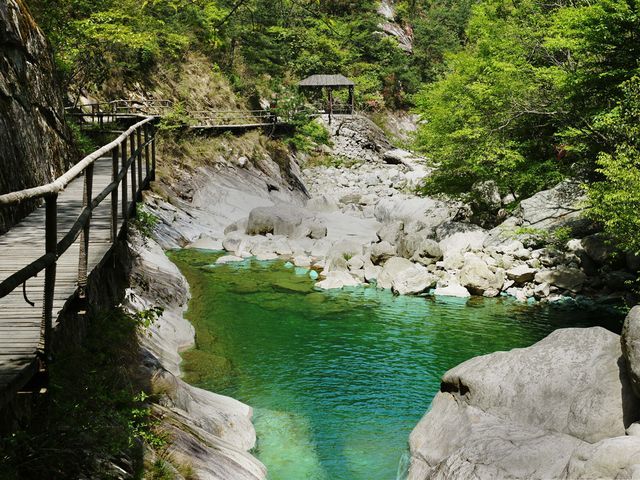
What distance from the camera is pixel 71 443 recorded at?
202 inches

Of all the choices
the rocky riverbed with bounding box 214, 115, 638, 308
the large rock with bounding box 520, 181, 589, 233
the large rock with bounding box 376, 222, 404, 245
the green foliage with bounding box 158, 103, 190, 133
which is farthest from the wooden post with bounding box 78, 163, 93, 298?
the green foliage with bounding box 158, 103, 190, 133

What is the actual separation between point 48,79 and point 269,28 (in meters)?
38.9

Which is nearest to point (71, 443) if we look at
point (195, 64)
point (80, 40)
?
point (80, 40)

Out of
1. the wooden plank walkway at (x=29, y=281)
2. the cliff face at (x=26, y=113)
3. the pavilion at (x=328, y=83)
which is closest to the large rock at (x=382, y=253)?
the cliff face at (x=26, y=113)

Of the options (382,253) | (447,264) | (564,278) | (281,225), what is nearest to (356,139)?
(281,225)

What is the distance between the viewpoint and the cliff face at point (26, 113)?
8844 mm

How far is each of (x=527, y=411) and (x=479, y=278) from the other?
458 inches

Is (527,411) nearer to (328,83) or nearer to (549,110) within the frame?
(549,110)

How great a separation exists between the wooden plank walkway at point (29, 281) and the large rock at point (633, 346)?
6.49 m

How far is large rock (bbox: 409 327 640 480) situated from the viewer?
770cm

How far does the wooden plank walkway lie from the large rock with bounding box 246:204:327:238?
17.5 meters

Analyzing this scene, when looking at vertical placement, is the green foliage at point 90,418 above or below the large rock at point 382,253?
above

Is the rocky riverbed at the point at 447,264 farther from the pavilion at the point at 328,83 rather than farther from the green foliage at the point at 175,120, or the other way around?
the green foliage at the point at 175,120

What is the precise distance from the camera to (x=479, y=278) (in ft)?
66.4
